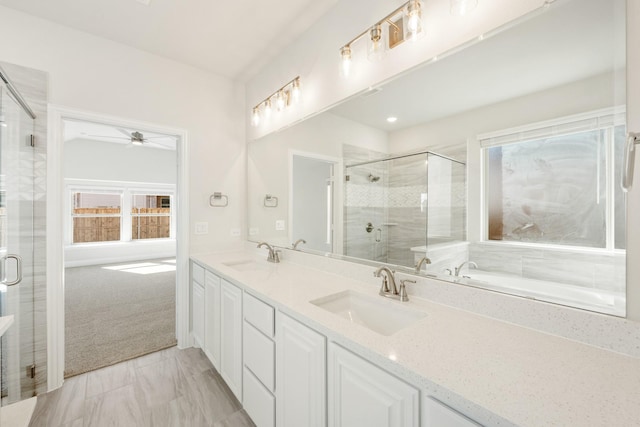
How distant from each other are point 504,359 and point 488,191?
0.65 m

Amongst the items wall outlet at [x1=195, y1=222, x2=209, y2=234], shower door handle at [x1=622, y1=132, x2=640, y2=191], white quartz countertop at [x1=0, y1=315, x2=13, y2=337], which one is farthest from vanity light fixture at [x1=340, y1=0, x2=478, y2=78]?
white quartz countertop at [x1=0, y1=315, x2=13, y2=337]

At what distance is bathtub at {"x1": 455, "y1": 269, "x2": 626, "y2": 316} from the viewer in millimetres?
841

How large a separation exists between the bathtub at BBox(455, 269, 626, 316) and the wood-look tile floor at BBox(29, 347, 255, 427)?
1593 mm

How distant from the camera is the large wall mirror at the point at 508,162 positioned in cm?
87

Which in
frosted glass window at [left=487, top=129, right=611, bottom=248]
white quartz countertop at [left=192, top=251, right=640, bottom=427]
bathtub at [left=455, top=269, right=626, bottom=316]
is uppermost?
frosted glass window at [left=487, top=129, right=611, bottom=248]

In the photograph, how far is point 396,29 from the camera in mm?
1383

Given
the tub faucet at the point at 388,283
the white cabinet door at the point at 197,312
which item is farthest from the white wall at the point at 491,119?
the white cabinet door at the point at 197,312

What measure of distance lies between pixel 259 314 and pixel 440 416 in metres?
0.99

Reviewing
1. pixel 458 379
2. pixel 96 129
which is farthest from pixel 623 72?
pixel 96 129

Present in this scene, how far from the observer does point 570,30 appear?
3.00 ft

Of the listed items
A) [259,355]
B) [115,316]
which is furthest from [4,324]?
[115,316]

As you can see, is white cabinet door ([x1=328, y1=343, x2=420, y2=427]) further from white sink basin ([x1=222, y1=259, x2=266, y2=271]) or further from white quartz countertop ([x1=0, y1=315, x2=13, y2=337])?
white sink basin ([x1=222, y1=259, x2=266, y2=271])

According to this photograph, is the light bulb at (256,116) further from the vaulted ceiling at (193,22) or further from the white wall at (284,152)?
the vaulted ceiling at (193,22)

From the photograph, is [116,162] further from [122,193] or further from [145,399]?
[145,399]
